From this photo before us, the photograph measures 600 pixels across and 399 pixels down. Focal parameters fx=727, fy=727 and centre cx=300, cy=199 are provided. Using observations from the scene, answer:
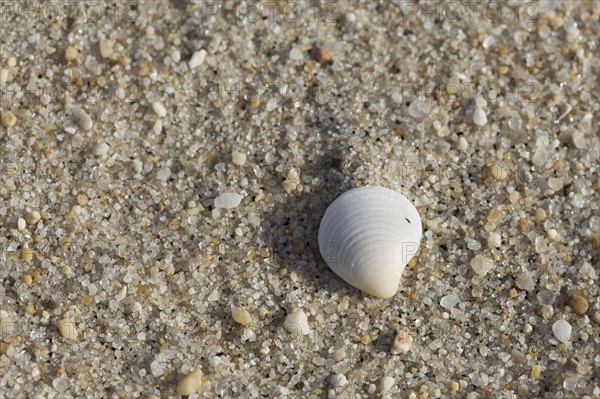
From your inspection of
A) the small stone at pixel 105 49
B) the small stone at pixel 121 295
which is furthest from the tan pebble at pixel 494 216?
the small stone at pixel 105 49

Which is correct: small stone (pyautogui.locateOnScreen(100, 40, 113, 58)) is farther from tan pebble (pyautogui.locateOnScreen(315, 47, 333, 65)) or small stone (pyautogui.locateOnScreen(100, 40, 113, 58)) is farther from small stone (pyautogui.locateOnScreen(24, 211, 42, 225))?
tan pebble (pyautogui.locateOnScreen(315, 47, 333, 65))

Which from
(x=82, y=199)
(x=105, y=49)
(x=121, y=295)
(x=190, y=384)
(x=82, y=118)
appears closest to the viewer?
(x=190, y=384)

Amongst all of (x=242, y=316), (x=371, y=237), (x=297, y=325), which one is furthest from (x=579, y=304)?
(x=242, y=316)

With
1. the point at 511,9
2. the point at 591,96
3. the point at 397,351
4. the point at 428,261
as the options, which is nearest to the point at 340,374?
the point at 397,351

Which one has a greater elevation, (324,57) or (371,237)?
(324,57)

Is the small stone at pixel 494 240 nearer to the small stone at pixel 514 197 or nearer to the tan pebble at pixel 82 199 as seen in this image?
the small stone at pixel 514 197

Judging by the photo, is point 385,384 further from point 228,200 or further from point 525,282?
point 228,200

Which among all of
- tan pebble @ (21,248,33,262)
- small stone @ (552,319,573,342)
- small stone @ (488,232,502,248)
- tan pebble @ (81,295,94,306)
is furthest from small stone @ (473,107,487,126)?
tan pebble @ (21,248,33,262)
